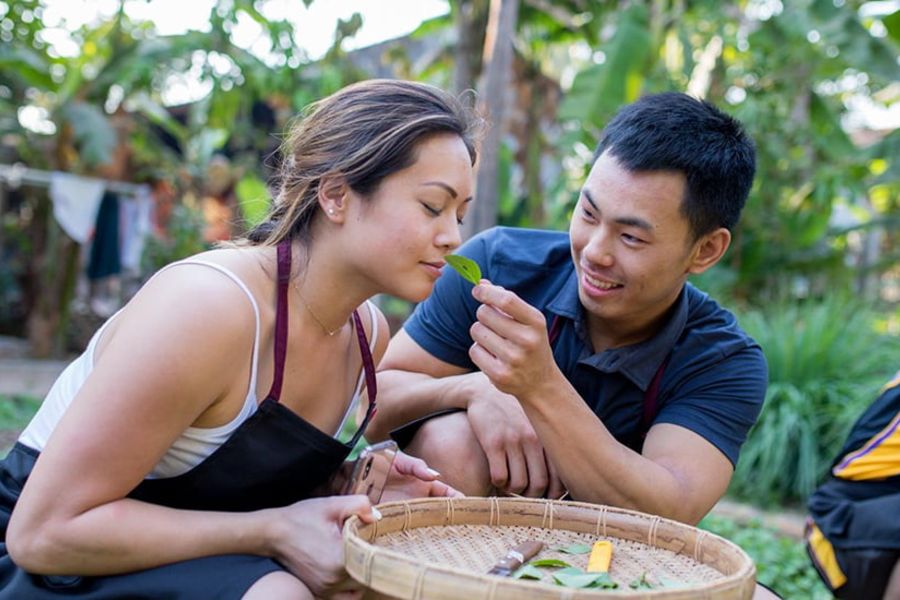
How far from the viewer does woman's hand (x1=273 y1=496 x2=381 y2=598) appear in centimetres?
188

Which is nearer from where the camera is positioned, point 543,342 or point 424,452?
point 543,342

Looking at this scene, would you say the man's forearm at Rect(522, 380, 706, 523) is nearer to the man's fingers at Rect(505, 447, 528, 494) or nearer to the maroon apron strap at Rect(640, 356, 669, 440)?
the man's fingers at Rect(505, 447, 528, 494)

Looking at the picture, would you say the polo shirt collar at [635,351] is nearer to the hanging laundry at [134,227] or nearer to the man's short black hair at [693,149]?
the man's short black hair at [693,149]

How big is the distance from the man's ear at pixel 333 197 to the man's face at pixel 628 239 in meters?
0.74

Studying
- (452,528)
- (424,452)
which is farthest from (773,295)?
(452,528)

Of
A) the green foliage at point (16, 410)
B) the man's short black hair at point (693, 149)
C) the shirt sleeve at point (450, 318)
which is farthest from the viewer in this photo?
the green foliage at point (16, 410)

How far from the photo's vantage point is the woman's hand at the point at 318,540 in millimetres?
1876

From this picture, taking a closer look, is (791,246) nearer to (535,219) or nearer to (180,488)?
(535,219)

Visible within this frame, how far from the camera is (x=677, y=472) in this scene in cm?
248

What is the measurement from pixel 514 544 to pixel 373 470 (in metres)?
0.43

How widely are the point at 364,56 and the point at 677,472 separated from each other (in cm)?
1349

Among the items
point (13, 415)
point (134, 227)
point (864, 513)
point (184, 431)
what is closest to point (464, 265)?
point (184, 431)

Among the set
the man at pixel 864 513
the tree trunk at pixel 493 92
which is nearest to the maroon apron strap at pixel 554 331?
the man at pixel 864 513

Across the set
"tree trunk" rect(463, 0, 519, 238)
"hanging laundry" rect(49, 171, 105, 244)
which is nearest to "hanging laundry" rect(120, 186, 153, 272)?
"hanging laundry" rect(49, 171, 105, 244)
